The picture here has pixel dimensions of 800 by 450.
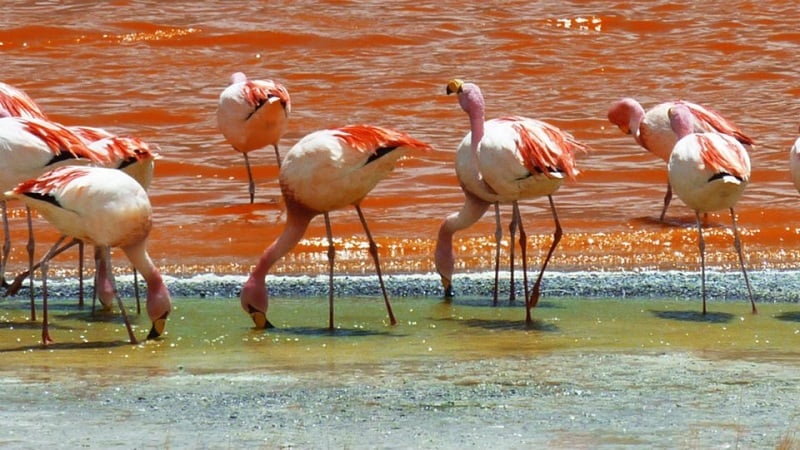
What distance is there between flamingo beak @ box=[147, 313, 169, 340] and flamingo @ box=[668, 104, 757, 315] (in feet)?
9.63

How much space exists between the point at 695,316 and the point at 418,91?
10633 millimetres

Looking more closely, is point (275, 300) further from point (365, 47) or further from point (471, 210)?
point (365, 47)

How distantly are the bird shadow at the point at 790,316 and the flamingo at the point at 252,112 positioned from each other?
553 cm

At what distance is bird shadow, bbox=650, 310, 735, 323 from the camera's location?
8.29 m

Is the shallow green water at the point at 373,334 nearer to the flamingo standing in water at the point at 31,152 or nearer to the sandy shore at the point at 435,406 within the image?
the sandy shore at the point at 435,406

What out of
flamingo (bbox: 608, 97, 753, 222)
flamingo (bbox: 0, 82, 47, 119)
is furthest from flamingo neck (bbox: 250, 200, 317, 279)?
flamingo (bbox: 608, 97, 753, 222)

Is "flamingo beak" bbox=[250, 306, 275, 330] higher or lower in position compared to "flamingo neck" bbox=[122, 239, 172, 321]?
lower

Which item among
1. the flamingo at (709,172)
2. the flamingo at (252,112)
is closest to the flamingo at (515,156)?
the flamingo at (709,172)

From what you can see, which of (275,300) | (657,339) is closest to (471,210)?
(275,300)

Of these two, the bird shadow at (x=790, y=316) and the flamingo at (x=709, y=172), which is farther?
the flamingo at (x=709, y=172)

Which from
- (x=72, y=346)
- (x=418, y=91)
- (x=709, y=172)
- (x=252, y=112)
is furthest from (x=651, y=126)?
(x=418, y=91)

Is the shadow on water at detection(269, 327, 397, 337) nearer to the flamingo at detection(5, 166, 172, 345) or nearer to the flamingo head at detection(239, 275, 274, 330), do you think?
the flamingo head at detection(239, 275, 274, 330)

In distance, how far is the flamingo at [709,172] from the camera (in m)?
8.46

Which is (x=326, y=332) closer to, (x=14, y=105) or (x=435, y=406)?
(x=435, y=406)
